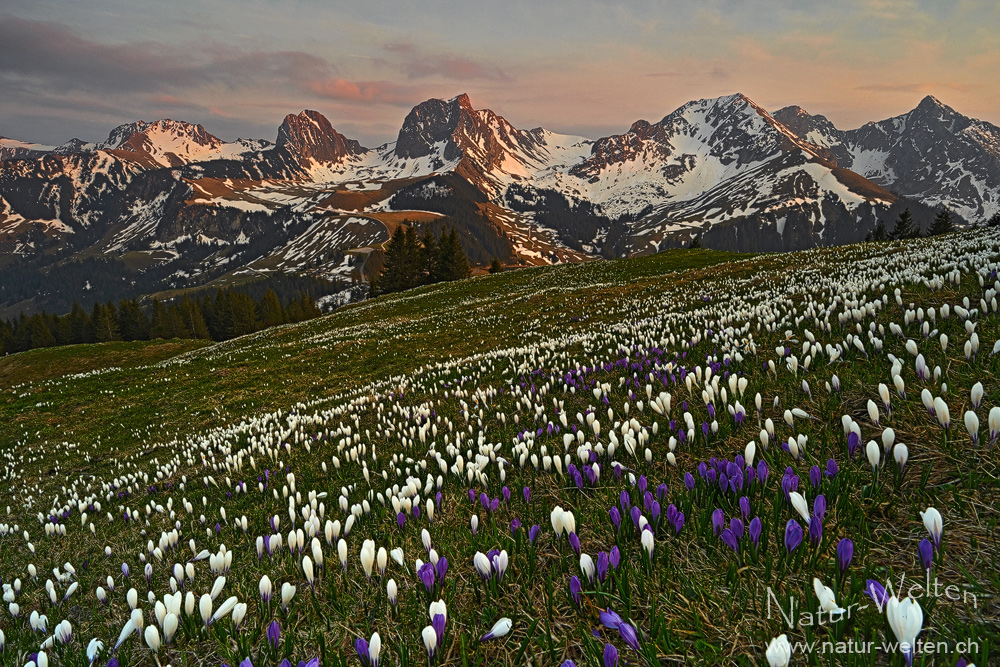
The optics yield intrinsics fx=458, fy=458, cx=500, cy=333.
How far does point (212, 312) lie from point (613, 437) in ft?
468

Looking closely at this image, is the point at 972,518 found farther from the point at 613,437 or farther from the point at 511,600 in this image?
the point at 511,600

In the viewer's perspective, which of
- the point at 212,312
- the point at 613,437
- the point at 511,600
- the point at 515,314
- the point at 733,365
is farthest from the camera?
the point at 212,312

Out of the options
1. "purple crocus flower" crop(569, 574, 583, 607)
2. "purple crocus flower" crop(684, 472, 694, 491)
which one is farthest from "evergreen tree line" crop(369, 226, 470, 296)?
"purple crocus flower" crop(569, 574, 583, 607)

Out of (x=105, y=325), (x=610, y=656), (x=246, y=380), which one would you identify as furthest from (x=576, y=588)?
(x=105, y=325)

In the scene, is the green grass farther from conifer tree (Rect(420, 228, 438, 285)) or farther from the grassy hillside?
conifer tree (Rect(420, 228, 438, 285))

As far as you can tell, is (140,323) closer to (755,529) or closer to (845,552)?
(755,529)

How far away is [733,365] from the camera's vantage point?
606 centimetres

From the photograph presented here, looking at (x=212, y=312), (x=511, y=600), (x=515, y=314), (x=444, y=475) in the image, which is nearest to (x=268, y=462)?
(x=444, y=475)

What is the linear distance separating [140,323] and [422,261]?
78522 mm

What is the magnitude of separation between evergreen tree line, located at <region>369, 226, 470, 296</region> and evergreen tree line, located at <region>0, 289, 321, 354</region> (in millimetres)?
42568

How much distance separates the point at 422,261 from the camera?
8875cm

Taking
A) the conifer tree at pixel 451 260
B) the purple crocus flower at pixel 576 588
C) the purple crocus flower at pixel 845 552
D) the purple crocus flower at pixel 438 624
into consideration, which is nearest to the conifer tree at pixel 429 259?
the conifer tree at pixel 451 260

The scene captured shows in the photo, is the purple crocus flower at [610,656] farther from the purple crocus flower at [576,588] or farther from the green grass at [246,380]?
the green grass at [246,380]

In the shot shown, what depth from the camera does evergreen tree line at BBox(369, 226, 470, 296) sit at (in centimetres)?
8540
